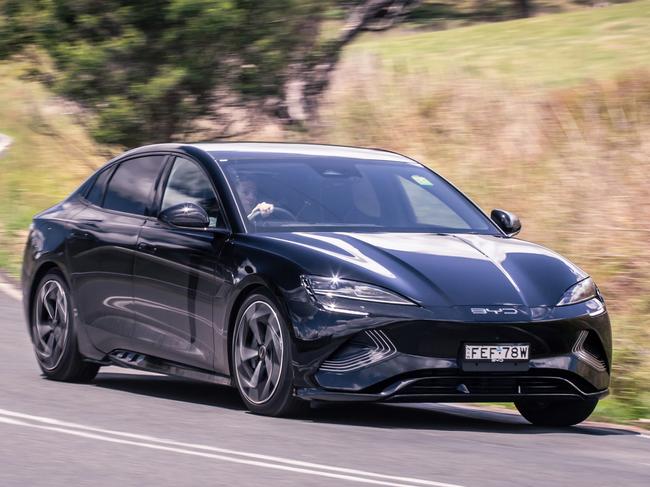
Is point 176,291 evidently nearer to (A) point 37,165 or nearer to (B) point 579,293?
(B) point 579,293

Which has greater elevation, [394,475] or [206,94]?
[394,475]

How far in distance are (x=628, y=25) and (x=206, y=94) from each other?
20.6 m

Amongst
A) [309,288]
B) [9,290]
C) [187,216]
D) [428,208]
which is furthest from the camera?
[9,290]

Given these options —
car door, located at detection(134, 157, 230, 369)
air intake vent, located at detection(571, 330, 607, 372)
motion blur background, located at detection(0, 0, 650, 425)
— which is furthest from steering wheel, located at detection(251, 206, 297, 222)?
motion blur background, located at detection(0, 0, 650, 425)

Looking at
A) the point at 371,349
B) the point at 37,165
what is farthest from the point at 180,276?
the point at 37,165

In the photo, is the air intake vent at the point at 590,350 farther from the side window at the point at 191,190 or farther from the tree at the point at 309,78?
the tree at the point at 309,78

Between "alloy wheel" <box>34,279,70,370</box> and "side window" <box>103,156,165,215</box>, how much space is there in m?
0.69

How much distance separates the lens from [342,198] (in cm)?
934

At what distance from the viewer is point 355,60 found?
957 inches

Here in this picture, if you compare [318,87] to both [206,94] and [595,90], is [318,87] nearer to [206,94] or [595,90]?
[206,94]

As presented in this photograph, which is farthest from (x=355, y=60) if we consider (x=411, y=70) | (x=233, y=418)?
(x=233, y=418)

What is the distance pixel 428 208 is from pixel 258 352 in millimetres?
1810

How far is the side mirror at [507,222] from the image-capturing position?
9.77 metres

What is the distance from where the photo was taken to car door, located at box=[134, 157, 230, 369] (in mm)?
8883
